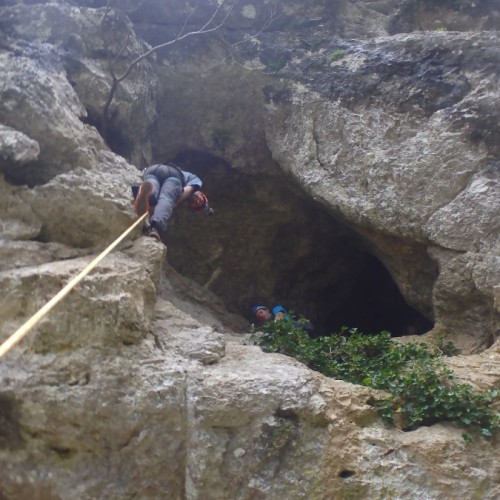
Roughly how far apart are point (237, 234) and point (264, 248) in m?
0.44

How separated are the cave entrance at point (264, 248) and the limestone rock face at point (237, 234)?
0.03 meters

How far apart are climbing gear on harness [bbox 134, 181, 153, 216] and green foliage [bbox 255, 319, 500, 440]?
1.65 meters

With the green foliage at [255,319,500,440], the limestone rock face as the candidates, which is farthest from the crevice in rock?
the green foliage at [255,319,500,440]

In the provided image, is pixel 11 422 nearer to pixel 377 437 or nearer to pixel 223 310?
pixel 377 437

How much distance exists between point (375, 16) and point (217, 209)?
355cm

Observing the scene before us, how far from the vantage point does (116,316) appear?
5.01 meters

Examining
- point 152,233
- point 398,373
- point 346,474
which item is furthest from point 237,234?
point 346,474

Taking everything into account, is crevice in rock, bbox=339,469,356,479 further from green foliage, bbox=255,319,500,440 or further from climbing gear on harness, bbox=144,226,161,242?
climbing gear on harness, bbox=144,226,161,242

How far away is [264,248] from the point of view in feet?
31.8

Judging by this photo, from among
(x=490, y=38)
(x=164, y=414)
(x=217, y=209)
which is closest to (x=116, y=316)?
(x=164, y=414)

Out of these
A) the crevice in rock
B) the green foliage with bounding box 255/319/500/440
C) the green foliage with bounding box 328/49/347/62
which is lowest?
the crevice in rock

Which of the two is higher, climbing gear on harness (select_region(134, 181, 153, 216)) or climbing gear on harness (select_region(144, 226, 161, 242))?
climbing gear on harness (select_region(134, 181, 153, 216))

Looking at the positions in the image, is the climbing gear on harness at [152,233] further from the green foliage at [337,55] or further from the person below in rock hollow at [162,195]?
the green foliage at [337,55]

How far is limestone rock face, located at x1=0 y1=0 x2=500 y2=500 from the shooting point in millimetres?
4660
